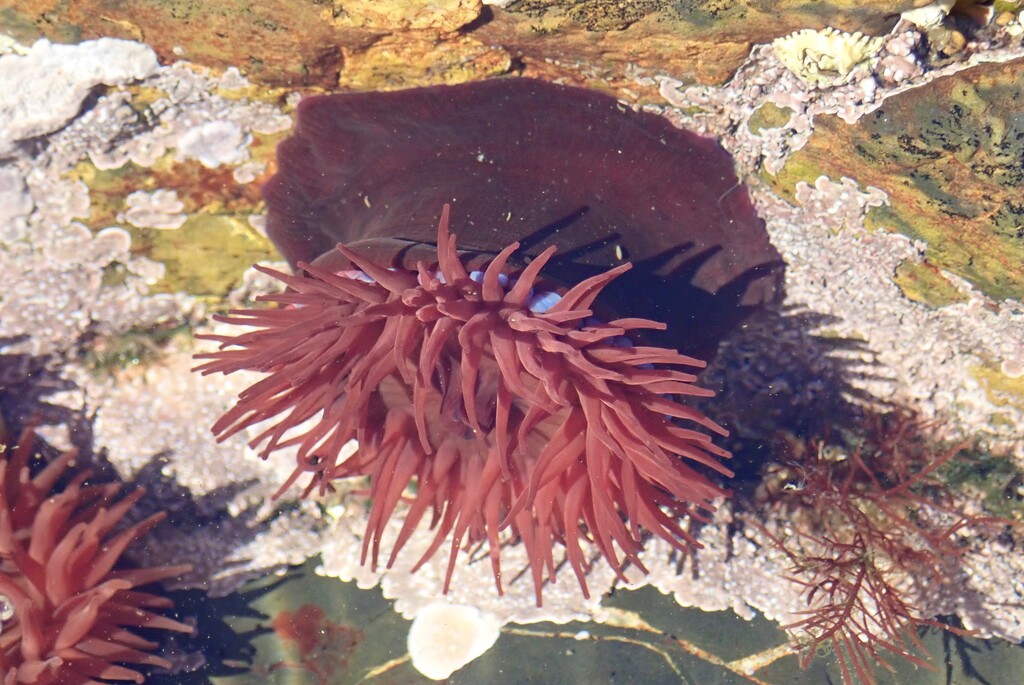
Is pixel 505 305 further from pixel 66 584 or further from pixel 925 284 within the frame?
pixel 66 584

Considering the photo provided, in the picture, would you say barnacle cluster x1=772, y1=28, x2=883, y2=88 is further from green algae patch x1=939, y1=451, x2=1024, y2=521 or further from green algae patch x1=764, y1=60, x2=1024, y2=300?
green algae patch x1=939, y1=451, x2=1024, y2=521

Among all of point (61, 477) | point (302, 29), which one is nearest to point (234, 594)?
point (61, 477)

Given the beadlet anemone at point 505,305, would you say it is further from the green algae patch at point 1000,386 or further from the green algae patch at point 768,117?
the green algae patch at point 1000,386

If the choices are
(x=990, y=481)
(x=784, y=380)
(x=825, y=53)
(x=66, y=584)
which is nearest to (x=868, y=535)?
(x=990, y=481)

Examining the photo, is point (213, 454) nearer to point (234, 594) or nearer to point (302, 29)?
point (234, 594)

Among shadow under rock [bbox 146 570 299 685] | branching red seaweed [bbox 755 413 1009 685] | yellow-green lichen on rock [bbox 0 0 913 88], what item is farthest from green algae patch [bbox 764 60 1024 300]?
shadow under rock [bbox 146 570 299 685]
